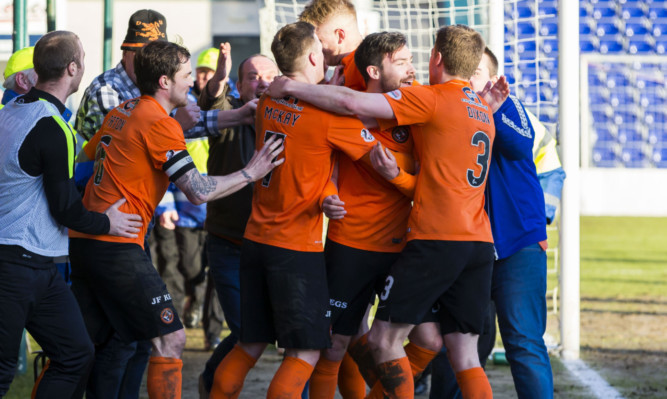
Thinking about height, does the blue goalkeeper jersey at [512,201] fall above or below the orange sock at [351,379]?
above

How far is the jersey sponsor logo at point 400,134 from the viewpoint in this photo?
4191mm

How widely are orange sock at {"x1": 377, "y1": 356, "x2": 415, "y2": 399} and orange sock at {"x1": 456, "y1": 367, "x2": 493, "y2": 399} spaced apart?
246 millimetres

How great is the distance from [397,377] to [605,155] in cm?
1625

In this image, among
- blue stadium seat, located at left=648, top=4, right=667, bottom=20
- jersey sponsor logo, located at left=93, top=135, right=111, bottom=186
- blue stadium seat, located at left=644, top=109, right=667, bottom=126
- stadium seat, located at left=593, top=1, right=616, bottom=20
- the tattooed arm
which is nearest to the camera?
the tattooed arm

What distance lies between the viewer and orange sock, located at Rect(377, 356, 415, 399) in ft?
13.5

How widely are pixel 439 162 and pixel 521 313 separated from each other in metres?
1.01

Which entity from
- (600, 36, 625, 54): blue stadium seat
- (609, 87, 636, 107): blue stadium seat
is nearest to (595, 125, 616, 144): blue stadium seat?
(609, 87, 636, 107): blue stadium seat

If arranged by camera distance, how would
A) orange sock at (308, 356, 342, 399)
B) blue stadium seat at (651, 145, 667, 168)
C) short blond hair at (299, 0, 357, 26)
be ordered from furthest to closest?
blue stadium seat at (651, 145, 667, 168)
short blond hair at (299, 0, 357, 26)
orange sock at (308, 356, 342, 399)

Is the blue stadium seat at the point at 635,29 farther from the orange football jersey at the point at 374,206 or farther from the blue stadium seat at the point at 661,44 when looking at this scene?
the orange football jersey at the point at 374,206

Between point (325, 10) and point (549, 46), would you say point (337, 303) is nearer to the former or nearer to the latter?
point (325, 10)

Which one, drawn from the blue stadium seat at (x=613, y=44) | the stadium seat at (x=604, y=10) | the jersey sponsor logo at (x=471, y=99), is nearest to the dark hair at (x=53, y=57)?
the jersey sponsor logo at (x=471, y=99)

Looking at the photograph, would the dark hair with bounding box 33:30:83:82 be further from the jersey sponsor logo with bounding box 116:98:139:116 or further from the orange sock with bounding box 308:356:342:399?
the orange sock with bounding box 308:356:342:399

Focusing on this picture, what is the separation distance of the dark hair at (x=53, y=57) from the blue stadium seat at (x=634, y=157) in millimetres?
16656

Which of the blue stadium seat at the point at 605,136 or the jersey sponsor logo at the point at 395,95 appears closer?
the jersey sponsor logo at the point at 395,95
